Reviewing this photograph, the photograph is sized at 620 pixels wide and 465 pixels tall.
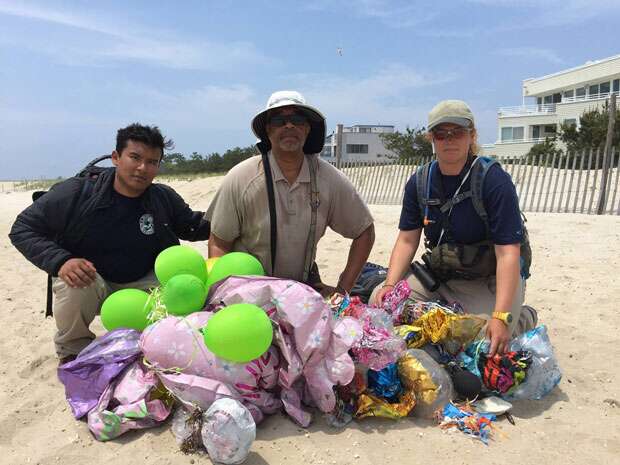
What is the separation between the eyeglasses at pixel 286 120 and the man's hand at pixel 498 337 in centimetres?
172

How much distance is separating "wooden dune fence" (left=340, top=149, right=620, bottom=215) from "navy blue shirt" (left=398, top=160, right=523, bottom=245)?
8475mm

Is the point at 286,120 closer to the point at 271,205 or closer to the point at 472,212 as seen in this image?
the point at 271,205

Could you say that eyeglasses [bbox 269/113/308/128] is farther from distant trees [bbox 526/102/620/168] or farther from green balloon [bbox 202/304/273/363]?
distant trees [bbox 526/102/620/168]

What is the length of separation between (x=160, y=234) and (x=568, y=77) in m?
51.4

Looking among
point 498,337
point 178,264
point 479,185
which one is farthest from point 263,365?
point 479,185

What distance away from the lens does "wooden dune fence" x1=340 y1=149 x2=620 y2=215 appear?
35.5 feet

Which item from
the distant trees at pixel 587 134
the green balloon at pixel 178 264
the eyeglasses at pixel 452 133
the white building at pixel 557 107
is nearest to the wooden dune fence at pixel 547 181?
the eyeglasses at pixel 452 133

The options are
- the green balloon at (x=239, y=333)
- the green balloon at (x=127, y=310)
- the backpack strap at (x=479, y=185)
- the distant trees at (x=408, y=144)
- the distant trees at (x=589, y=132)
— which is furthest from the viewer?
the distant trees at (x=408, y=144)

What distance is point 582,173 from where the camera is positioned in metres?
11.3

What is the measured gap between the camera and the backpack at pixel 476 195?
3.18 metres

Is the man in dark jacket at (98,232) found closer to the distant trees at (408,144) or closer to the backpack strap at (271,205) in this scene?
the backpack strap at (271,205)

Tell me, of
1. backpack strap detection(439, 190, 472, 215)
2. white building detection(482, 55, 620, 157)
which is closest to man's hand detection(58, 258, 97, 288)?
backpack strap detection(439, 190, 472, 215)

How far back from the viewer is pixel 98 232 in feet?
11.4

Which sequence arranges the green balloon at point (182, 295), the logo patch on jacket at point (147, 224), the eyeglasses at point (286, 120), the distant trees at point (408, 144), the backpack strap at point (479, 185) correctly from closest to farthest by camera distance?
the green balloon at point (182, 295) < the backpack strap at point (479, 185) < the eyeglasses at point (286, 120) < the logo patch on jacket at point (147, 224) < the distant trees at point (408, 144)
